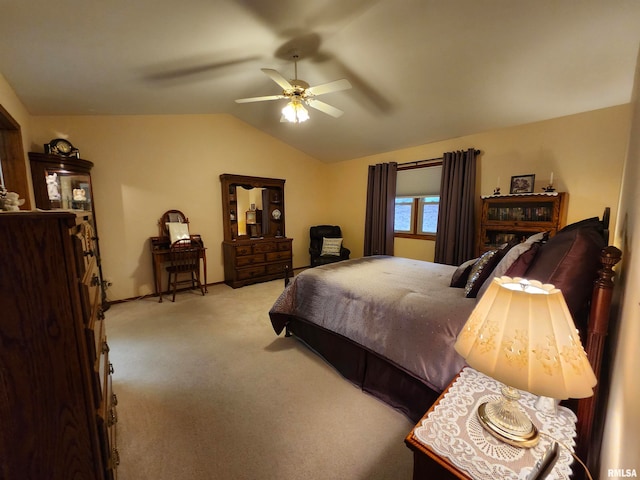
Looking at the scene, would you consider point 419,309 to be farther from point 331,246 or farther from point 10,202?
point 331,246

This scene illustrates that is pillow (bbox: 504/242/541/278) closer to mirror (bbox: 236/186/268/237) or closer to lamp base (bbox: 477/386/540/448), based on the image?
lamp base (bbox: 477/386/540/448)

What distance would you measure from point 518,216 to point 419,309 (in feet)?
7.83

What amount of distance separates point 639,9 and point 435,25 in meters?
1.24

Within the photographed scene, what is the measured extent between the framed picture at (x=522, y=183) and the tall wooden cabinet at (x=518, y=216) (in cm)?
19

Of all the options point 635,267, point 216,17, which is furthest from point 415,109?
point 635,267

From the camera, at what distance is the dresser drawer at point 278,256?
4.66m

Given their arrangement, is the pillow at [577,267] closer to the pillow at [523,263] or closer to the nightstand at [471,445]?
the pillow at [523,263]

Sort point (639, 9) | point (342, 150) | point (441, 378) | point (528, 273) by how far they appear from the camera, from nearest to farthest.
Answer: point (528, 273) < point (441, 378) < point (639, 9) < point (342, 150)

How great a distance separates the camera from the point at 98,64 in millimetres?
2254

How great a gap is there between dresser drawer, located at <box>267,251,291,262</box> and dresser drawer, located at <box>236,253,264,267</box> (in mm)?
156

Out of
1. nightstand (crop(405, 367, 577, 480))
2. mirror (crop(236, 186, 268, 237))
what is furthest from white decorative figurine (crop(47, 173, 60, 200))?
nightstand (crop(405, 367, 577, 480))

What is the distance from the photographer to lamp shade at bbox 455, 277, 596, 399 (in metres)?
0.68

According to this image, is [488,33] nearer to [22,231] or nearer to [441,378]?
[441,378]

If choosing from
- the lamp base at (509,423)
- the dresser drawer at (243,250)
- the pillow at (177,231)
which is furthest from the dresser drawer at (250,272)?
the lamp base at (509,423)
